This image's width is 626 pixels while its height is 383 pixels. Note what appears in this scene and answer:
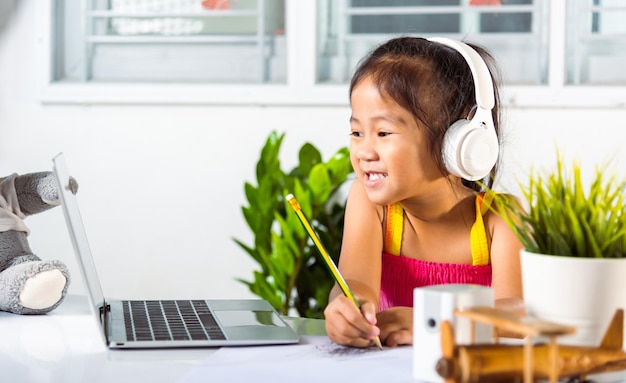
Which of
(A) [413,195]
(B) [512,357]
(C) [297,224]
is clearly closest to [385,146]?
(A) [413,195]

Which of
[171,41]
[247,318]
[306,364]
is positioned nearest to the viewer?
[306,364]

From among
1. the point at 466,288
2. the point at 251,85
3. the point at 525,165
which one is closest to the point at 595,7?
the point at 525,165

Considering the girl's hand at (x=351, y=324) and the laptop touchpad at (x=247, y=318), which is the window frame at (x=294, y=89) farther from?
the girl's hand at (x=351, y=324)

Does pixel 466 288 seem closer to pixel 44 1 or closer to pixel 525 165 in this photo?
pixel 525 165

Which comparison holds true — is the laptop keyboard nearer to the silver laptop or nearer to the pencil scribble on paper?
the silver laptop

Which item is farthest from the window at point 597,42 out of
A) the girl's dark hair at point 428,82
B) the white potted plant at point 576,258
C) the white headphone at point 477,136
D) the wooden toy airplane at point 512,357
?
the wooden toy airplane at point 512,357

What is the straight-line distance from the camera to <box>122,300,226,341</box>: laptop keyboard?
95cm

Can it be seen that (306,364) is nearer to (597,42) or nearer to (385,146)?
(385,146)

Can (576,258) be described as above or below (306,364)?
above

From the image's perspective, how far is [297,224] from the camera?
7.62 feet

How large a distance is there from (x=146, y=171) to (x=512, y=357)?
91.9 inches

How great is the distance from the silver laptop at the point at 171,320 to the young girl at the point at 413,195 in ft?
0.36

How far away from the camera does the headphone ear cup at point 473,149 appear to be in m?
1.06

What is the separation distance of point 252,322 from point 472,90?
0.45 meters
